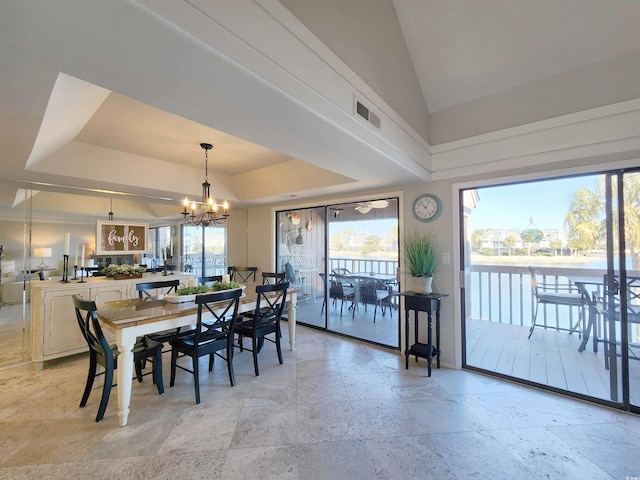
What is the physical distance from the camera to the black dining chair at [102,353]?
2.19 m

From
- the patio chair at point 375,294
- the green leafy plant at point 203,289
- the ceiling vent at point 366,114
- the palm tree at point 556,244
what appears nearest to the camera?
the ceiling vent at point 366,114

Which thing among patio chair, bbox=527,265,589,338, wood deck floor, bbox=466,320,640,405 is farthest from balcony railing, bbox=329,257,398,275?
patio chair, bbox=527,265,589,338

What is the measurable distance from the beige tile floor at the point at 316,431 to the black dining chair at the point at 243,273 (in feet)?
8.73

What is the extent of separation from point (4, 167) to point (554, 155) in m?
5.33

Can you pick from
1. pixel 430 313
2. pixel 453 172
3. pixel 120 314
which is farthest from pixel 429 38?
pixel 120 314

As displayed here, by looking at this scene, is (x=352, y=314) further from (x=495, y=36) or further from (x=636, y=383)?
(x=495, y=36)

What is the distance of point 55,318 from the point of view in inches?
126

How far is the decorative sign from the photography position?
3.83 meters

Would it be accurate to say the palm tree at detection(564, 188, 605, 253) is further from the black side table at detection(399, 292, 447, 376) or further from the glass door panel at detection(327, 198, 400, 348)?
the glass door panel at detection(327, 198, 400, 348)

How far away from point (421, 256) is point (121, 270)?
155 inches

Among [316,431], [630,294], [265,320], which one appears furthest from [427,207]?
[316,431]

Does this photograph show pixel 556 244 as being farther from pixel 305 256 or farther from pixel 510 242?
pixel 305 256

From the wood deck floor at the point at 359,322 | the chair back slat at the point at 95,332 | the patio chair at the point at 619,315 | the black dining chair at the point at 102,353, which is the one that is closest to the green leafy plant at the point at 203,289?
the black dining chair at the point at 102,353

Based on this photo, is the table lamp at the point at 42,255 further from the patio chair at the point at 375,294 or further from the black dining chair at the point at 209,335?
the patio chair at the point at 375,294
